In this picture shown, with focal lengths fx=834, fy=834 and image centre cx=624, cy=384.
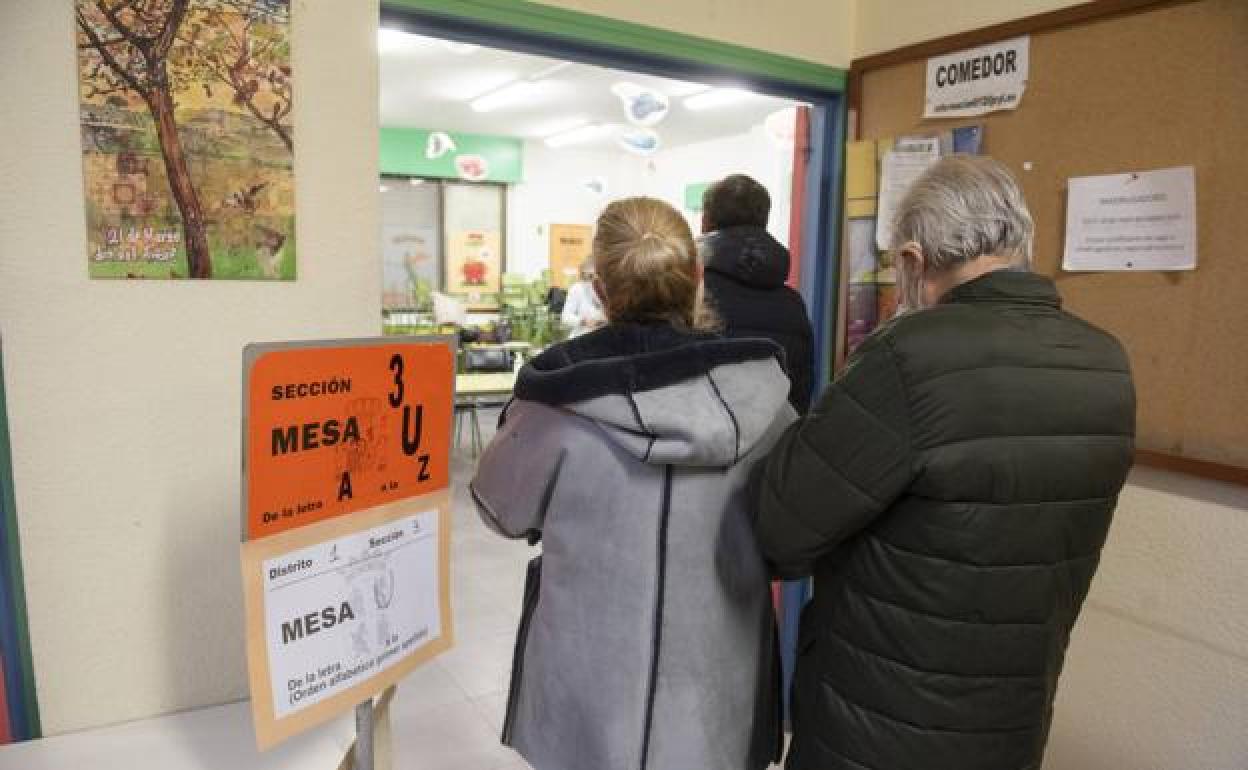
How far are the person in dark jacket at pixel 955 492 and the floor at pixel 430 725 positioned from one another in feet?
2.76

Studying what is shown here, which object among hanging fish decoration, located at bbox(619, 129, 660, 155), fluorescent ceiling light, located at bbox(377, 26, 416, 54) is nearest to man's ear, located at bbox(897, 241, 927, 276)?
fluorescent ceiling light, located at bbox(377, 26, 416, 54)

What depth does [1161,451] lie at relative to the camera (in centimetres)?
174

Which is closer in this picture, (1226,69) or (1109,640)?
(1226,69)

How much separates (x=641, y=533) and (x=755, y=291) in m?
1.19

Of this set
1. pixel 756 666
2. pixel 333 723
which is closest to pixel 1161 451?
pixel 756 666

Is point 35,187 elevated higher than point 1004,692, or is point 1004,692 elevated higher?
point 35,187

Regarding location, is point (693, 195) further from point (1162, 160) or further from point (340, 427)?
point (340, 427)

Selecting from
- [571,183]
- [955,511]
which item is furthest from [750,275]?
[571,183]

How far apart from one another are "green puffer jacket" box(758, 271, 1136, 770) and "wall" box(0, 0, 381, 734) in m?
0.95

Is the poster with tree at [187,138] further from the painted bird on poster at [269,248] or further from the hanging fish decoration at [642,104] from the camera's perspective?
the hanging fish decoration at [642,104]

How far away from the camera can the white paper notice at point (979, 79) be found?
6.29 feet

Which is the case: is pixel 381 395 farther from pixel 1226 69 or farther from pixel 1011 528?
pixel 1226 69

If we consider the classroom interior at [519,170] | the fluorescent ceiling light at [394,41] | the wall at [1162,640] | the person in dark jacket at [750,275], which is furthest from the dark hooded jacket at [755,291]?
the classroom interior at [519,170]

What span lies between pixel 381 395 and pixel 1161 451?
5.17 feet
